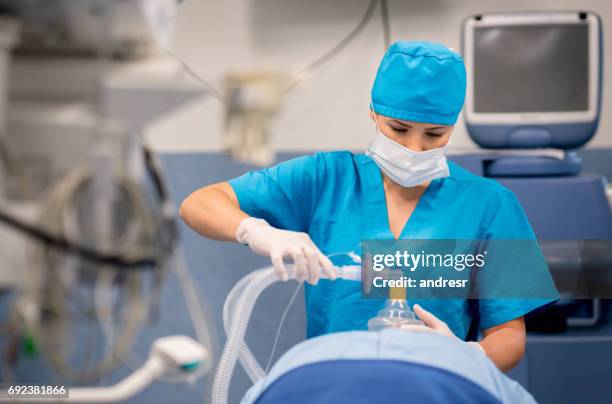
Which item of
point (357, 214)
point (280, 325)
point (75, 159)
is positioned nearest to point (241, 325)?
point (280, 325)

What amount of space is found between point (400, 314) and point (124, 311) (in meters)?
0.38

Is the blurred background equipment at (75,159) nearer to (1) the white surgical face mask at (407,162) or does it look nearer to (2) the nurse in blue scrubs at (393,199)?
(2) the nurse in blue scrubs at (393,199)

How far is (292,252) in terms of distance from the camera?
Result: 1027 mm

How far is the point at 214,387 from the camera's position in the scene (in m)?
1.06

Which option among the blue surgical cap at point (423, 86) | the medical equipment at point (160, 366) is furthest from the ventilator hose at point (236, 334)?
the blue surgical cap at point (423, 86)

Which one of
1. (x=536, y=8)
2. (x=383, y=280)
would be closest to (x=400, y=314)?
(x=383, y=280)

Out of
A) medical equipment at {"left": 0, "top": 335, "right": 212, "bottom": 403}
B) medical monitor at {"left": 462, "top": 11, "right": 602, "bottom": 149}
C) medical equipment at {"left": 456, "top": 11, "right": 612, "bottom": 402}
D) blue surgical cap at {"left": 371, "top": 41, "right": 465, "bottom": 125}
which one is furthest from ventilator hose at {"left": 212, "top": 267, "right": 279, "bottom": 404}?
medical monitor at {"left": 462, "top": 11, "right": 602, "bottom": 149}

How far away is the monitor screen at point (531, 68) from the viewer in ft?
4.97

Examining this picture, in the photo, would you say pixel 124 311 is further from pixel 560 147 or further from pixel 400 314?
pixel 560 147

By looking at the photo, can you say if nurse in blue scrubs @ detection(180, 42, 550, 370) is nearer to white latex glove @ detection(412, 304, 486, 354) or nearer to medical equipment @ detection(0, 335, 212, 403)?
white latex glove @ detection(412, 304, 486, 354)

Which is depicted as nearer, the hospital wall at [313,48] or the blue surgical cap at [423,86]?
the blue surgical cap at [423,86]

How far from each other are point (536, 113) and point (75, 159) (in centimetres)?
100

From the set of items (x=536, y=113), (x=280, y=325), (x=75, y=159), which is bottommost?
(x=280, y=325)

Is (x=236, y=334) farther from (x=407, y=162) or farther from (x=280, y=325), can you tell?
(x=407, y=162)
